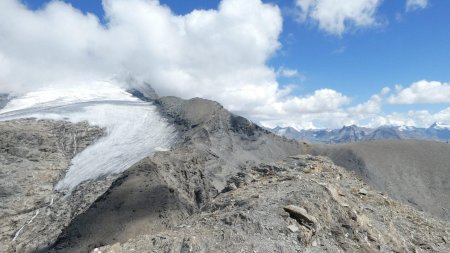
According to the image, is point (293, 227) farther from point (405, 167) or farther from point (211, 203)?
point (405, 167)

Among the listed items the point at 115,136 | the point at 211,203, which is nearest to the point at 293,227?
the point at 211,203

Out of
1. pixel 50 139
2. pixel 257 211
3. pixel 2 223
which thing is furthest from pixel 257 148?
pixel 257 211

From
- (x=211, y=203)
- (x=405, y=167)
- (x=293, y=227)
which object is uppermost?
(x=293, y=227)

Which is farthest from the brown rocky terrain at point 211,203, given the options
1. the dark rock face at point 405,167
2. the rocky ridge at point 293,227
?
the dark rock face at point 405,167

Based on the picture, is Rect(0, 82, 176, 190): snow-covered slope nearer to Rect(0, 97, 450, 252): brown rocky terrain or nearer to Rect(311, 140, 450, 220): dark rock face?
Rect(0, 97, 450, 252): brown rocky terrain

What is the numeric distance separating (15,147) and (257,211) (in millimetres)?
103000

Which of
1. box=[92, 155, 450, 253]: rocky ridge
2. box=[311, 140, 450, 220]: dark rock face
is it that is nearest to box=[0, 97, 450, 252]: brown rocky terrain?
box=[92, 155, 450, 253]: rocky ridge

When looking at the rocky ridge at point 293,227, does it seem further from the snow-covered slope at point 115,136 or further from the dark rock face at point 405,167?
the dark rock face at point 405,167

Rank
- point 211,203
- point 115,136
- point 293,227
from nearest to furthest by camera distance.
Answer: point 293,227, point 211,203, point 115,136

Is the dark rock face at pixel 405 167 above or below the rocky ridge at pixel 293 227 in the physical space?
below

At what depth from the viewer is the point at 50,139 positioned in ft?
391

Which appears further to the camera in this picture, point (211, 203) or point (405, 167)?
point (405, 167)

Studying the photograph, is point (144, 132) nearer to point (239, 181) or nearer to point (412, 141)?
point (412, 141)

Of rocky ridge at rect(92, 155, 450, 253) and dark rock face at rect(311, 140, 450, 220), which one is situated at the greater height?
rocky ridge at rect(92, 155, 450, 253)
